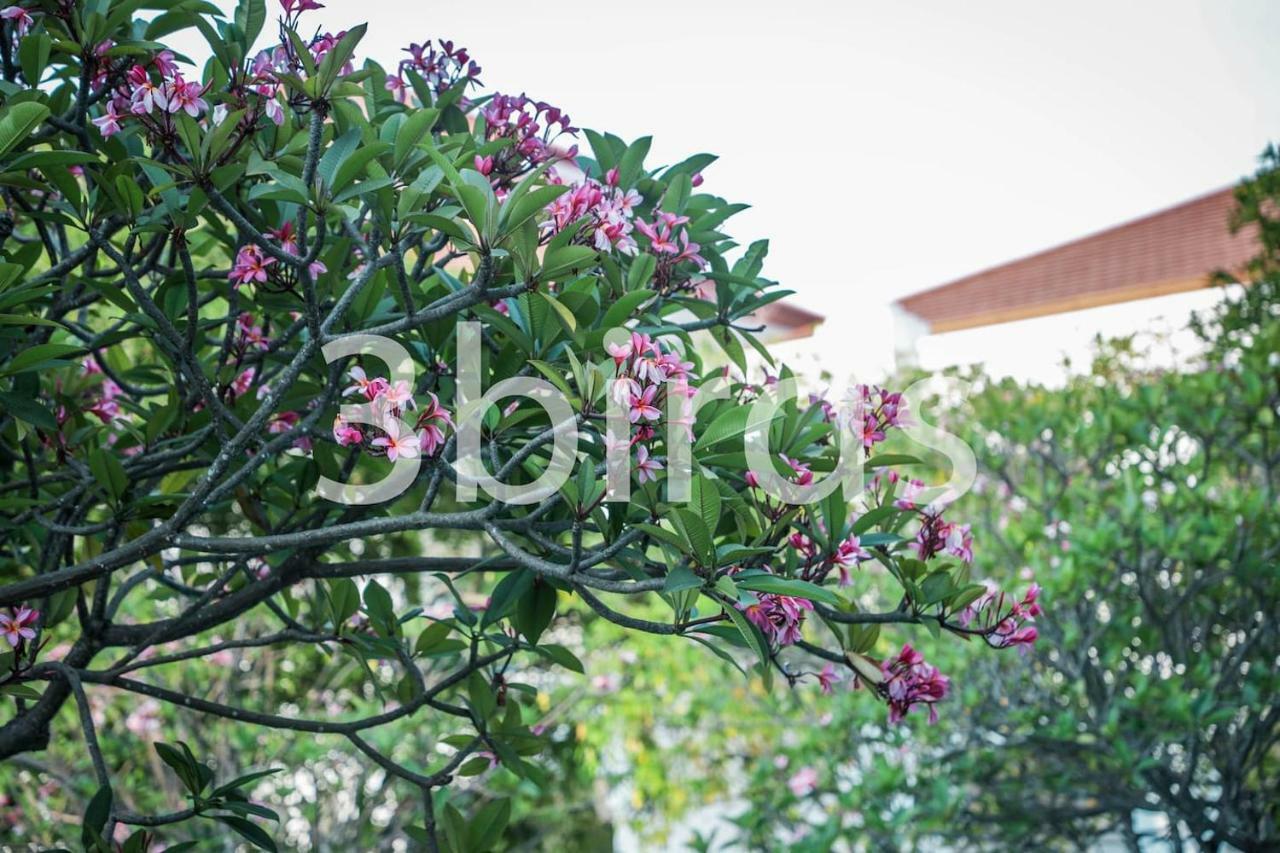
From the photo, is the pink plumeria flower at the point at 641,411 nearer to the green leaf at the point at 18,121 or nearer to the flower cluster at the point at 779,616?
the flower cluster at the point at 779,616

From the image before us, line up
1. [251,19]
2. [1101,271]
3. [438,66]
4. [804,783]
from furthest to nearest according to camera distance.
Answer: [1101,271], [804,783], [438,66], [251,19]

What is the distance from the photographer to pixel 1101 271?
10.4 m

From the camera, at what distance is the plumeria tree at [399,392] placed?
99 cm

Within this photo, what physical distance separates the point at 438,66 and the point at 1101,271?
10.2 metres

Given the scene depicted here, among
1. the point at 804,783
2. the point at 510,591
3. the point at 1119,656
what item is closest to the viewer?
the point at 510,591

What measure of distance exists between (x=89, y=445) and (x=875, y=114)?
8744 millimetres

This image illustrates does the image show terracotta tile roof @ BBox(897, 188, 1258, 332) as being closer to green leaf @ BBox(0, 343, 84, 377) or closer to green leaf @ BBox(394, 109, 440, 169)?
green leaf @ BBox(394, 109, 440, 169)

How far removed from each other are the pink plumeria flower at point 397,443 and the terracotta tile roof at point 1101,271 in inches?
390

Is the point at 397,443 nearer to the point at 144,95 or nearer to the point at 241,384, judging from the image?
the point at 144,95

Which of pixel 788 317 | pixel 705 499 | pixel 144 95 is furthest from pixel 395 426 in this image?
pixel 788 317

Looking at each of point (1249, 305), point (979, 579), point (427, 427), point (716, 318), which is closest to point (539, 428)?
point (427, 427)

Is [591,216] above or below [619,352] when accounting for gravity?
above

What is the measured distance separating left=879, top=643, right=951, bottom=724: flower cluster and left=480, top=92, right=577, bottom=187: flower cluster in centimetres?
69

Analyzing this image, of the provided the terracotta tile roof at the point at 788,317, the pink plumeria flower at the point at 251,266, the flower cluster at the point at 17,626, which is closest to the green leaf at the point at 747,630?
the pink plumeria flower at the point at 251,266
